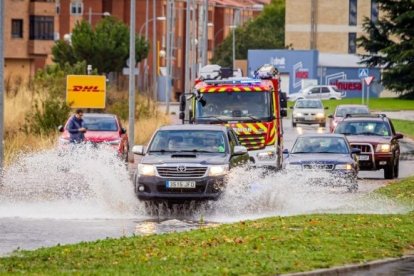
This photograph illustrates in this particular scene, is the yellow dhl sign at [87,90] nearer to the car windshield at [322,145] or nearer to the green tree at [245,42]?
the car windshield at [322,145]

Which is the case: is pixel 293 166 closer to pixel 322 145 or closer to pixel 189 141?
pixel 322 145

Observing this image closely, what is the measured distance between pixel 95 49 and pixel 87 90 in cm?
4763

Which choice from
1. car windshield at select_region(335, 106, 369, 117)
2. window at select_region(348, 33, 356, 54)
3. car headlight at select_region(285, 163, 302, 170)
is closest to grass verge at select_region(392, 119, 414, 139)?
car windshield at select_region(335, 106, 369, 117)

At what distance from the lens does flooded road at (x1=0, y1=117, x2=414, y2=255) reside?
22312 mm

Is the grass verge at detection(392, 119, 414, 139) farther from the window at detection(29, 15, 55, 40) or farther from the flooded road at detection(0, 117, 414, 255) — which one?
the window at detection(29, 15, 55, 40)

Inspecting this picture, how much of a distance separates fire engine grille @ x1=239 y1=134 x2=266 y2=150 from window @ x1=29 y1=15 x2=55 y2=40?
254 feet

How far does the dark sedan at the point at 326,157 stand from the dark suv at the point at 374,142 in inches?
146

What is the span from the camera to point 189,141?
87.7 feet

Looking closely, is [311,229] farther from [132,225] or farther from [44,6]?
[44,6]

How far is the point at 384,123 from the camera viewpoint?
4134cm

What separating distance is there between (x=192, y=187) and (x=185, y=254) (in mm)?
8233

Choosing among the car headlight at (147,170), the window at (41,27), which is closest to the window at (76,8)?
the window at (41,27)

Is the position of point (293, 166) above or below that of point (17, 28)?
below

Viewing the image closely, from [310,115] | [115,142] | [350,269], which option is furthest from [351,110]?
[350,269]
